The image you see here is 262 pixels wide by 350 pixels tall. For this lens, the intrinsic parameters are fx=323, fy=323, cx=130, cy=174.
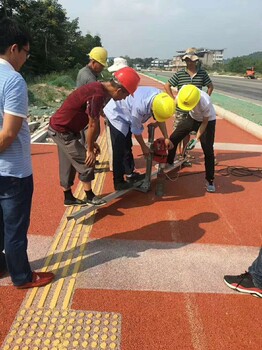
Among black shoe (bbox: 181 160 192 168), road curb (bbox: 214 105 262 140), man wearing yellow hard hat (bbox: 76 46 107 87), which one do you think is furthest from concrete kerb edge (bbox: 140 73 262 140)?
man wearing yellow hard hat (bbox: 76 46 107 87)

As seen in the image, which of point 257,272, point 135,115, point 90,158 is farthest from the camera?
point 135,115

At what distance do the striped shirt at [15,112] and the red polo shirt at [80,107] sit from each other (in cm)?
114

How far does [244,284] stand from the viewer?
121 inches

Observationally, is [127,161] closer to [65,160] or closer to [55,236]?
[65,160]

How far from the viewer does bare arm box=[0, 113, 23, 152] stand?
221cm

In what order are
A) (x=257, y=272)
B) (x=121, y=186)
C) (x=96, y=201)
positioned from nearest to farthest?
(x=257, y=272) → (x=96, y=201) → (x=121, y=186)

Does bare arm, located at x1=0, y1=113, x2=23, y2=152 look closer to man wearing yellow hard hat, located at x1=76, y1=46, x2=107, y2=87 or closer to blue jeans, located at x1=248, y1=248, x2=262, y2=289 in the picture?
blue jeans, located at x1=248, y1=248, x2=262, y2=289

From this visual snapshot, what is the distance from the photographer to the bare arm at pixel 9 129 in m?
2.21

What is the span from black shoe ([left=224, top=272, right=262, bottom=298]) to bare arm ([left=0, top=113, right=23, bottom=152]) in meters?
2.36

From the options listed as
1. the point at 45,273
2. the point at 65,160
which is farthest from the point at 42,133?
the point at 45,273

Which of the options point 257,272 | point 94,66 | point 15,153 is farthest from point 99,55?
point 257,272

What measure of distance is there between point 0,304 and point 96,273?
2.97ft

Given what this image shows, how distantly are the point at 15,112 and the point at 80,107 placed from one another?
1.57m

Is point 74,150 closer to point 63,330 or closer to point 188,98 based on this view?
point 188,98
